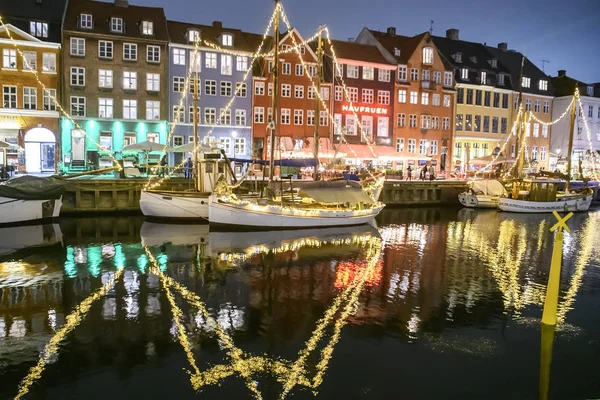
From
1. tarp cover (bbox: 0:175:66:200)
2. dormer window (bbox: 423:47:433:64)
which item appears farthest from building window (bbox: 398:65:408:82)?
tarp cover (bbox: 0:175:66:200)

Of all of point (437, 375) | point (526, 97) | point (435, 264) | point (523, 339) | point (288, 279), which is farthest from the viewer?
point (526, 97)

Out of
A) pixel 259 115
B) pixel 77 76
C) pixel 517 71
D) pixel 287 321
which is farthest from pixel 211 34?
pixel 287 321

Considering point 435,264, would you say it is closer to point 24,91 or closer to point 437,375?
point 437,375

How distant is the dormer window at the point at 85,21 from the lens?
4625 centimetres

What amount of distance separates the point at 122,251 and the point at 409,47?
48946 mm

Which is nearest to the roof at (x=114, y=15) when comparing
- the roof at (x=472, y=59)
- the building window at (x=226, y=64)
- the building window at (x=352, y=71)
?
the building window at (x=226, y=64)

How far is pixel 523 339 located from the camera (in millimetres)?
12547

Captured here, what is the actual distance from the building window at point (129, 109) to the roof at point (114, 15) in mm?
6102

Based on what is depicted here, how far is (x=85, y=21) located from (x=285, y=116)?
2095cm

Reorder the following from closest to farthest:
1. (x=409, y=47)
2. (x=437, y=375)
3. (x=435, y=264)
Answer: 1. (x=437, y=375)
2. (x=435, y=264)
3. (x=409, y=47)

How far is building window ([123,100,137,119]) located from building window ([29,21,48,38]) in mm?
8928

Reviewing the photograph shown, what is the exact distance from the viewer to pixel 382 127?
5912cm

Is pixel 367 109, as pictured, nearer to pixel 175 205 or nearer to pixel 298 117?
pixel 298 117

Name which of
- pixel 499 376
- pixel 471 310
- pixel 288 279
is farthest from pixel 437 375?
pixel 288 279
